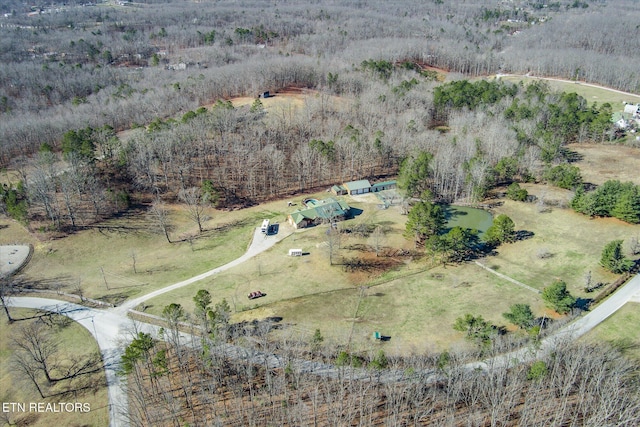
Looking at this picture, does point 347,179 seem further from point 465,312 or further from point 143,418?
point 143,418

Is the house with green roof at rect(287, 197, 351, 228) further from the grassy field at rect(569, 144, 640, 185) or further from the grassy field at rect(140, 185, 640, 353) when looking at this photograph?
the grassy field at rect(569, 144, 640, 185)

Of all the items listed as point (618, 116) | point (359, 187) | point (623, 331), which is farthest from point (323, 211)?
point (618, 116)

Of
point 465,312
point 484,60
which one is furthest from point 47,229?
point 484,60

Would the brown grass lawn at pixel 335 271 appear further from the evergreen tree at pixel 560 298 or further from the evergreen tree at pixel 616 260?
the evergreen tree at pixel 560 298

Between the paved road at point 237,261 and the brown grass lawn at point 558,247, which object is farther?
the brown grass lawn at point 558,247

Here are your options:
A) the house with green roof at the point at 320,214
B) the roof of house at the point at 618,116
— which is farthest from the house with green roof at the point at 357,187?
the roof of house at the point at 618,116

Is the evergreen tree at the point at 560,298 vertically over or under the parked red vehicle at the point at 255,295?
over

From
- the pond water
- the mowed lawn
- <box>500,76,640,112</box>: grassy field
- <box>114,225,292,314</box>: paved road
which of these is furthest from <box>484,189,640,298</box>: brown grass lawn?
<box>500,76,640,112</box>: grassy field
